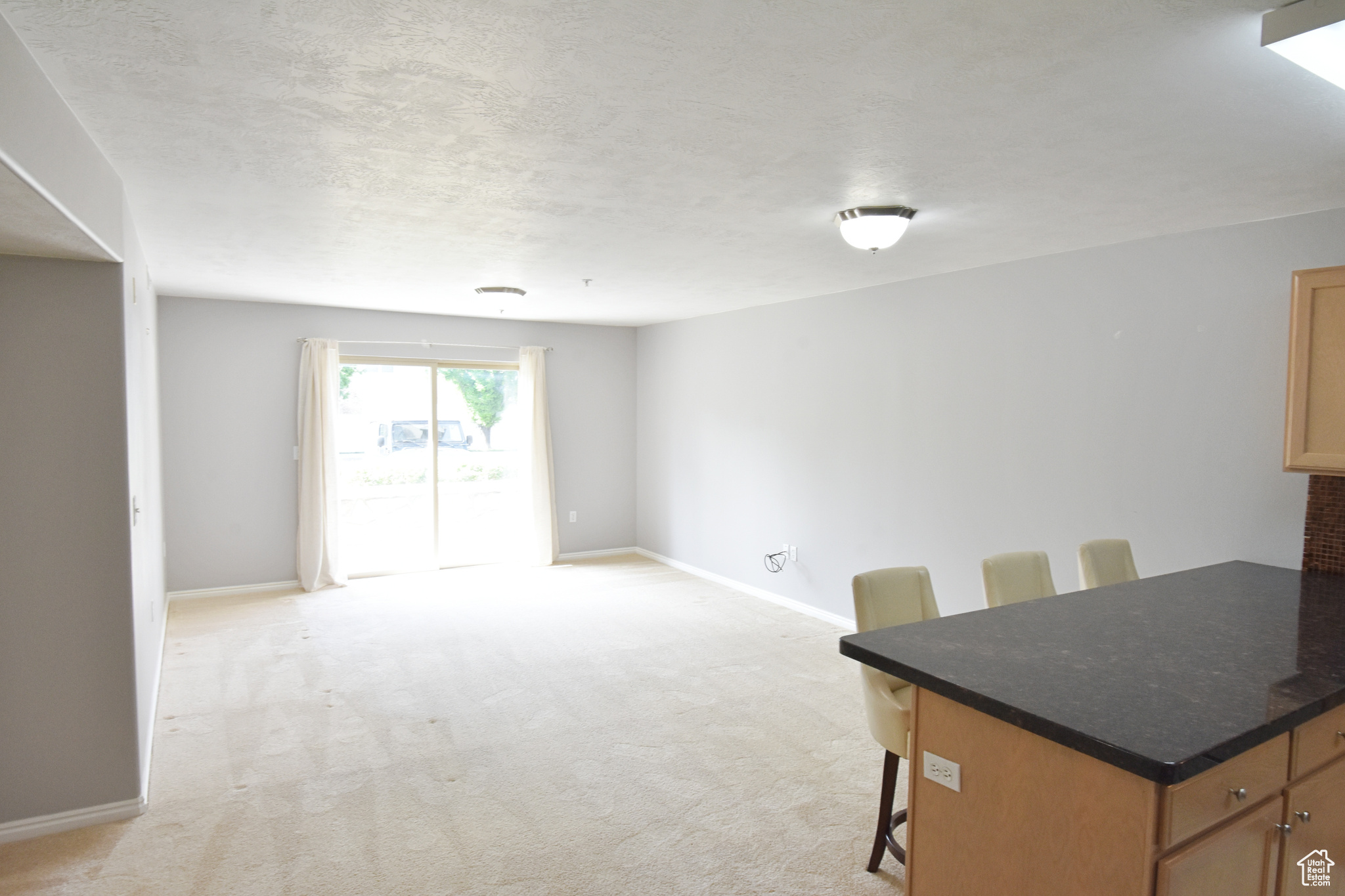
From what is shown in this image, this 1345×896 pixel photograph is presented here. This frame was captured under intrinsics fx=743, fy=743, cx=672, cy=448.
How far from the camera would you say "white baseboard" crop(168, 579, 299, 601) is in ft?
Answer: 19.7

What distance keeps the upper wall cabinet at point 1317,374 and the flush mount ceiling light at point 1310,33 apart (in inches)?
53.2

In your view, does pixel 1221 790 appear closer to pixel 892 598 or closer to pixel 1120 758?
pixel 1120 758

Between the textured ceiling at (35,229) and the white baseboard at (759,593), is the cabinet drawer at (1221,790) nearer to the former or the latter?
the textured ceiling at (35,229)

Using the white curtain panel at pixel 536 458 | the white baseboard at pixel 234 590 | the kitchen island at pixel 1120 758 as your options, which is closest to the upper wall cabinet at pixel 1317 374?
the kitchen island at pixel 1120 758

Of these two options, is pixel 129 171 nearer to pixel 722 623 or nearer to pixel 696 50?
pixel 696 50

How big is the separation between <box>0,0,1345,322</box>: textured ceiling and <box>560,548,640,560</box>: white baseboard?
174 inches

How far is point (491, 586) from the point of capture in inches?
256

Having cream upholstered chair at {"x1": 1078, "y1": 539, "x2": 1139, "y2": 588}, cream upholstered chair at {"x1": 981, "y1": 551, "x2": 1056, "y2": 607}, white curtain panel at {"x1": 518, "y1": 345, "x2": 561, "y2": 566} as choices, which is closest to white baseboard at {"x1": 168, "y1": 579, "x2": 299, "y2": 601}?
→ white curtain panel at {"x1": 518, "y1": 345, "x2": 561, "y2": 566}

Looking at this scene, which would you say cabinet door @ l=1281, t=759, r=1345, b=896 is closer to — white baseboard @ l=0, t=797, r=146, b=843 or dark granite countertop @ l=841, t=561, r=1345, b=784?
dark granite countertop @ l=841, t=561, r=1345, b=784

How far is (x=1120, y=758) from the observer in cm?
139

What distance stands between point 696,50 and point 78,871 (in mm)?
3205

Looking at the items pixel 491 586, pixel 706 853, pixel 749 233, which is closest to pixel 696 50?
pixel 749 233

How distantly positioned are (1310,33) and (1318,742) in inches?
62.6

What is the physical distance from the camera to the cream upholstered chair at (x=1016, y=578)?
2.82m
